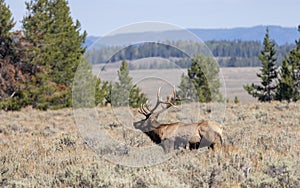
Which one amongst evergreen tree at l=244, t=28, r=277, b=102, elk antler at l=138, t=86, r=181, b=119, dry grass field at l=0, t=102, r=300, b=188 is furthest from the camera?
evergreen tree at l=244, t=28, r=277, b=102

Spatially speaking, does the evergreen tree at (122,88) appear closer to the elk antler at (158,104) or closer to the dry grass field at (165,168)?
the elk antler at (158,104)

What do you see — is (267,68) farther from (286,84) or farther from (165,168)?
(165,168)

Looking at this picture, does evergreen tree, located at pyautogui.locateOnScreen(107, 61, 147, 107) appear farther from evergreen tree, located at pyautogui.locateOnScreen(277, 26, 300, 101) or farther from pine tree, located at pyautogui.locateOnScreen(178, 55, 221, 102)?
evergreen tree, located at pyautogui.locateOnScreen(277, 26, 300, 101)

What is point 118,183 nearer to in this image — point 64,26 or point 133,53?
point 133,53

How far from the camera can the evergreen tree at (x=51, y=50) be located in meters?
34.8

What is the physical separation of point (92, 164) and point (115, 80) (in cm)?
370

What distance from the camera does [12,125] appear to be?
50.0 feet

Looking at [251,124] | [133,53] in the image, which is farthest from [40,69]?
[133,53]

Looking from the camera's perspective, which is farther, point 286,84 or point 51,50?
point 286,84

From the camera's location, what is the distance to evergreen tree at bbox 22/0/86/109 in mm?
34844

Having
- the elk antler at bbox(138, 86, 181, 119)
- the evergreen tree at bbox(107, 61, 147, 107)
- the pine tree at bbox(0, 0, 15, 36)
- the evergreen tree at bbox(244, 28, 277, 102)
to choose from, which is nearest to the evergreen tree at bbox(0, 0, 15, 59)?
the pine tree at bbox(0, 0, 15, 36)

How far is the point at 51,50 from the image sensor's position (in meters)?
35.7

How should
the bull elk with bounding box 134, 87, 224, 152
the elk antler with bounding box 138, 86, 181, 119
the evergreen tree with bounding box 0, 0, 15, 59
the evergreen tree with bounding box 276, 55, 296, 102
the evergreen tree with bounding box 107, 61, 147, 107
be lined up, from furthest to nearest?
the evergreen tree with bounding box 276, 55, 296, 102, the evergreen tree with bounding box 0, 0, 15, 59, the evergreen tree with bounding box 107, 61, 147, 107, the elk antler with bounding box 138, 86, 181, 119, the bull elk with bounding box 134, 87, 224, 152

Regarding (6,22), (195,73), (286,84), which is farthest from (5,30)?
(195,73)
